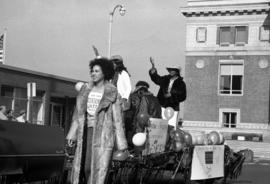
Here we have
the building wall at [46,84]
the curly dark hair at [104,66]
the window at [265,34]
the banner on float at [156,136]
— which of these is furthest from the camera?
the window at [265,34]

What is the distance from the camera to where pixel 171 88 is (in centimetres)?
1105

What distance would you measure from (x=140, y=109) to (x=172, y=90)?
1.65 metres

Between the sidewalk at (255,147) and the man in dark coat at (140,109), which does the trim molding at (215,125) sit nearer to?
the sidewalk at (255,147)

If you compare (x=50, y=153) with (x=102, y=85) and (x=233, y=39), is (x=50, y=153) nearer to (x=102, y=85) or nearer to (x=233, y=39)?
(x=102, y=85)

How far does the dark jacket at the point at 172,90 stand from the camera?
433 inches

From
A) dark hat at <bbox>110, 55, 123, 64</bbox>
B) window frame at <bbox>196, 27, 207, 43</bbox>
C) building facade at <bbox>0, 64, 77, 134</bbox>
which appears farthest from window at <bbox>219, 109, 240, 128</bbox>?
dark hat at <bbox>110, 55, 123, 64</bbox>

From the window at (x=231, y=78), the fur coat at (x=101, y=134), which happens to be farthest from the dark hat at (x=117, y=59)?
the window at (x=231, y=78)

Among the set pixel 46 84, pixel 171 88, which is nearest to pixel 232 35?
pixel 46 84

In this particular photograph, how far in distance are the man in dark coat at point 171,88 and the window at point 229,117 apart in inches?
1509

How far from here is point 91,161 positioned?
6.68 metres

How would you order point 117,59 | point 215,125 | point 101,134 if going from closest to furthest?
point 101,134
point 117,59
point 215,125

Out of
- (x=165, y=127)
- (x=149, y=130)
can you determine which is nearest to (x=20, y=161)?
(x=149, y=130)

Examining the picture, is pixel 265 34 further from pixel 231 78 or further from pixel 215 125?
pixel 215 125

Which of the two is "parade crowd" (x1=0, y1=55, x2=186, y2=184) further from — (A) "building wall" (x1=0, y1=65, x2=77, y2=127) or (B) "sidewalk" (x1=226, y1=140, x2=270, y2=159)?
(B) "sidewalk" (x1=226, y1=140, x2=270, y2=159)
